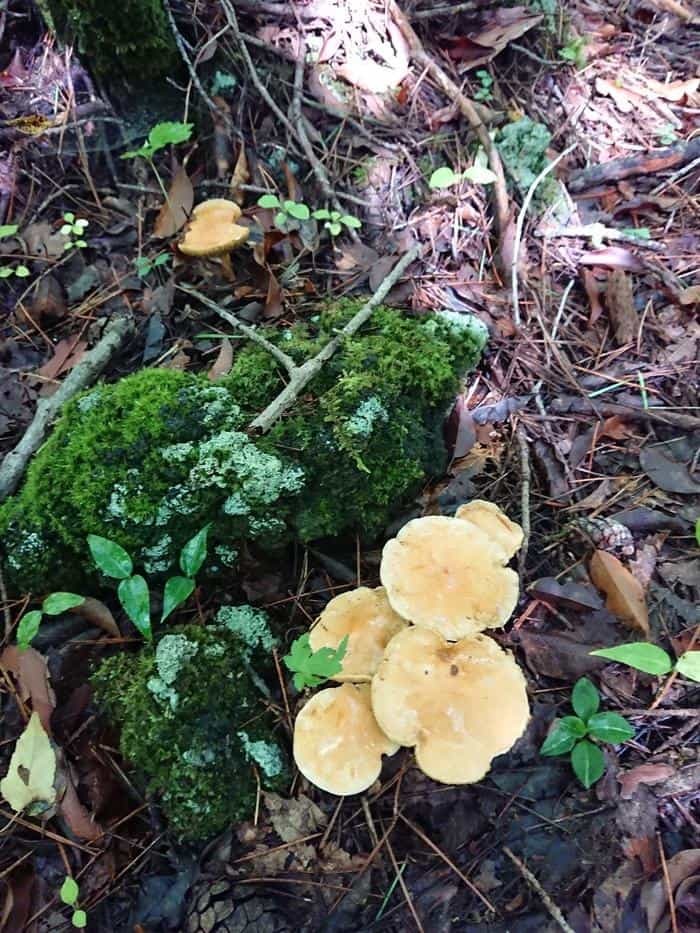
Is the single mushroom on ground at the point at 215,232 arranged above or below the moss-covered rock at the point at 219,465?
above

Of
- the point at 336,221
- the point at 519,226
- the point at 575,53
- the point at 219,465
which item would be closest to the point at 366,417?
the point at 219,465

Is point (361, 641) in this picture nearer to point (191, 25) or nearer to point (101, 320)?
point (101, 320)

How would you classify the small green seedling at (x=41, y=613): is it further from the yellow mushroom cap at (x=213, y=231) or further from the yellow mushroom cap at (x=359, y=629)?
the yellow mushroom cap at (x=213, y=231)

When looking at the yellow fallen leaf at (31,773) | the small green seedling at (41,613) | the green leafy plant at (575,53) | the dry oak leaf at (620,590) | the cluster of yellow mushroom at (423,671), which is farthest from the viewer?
the green leafy plant at (575,53)

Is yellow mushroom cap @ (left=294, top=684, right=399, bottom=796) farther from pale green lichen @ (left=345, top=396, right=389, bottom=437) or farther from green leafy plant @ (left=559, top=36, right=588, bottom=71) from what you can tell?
green leafy plant @ (left=559, top=36, right=588, bottom=71)

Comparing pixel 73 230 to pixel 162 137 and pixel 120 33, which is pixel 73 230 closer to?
pixel 162 137

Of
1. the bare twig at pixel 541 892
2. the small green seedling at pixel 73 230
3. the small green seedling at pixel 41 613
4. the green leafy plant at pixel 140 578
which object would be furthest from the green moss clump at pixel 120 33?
the bare twig at pixel 541 892
